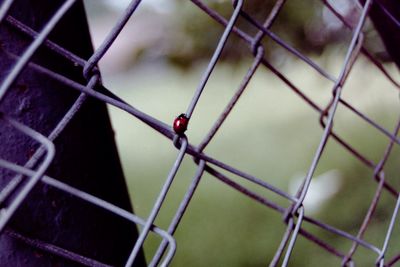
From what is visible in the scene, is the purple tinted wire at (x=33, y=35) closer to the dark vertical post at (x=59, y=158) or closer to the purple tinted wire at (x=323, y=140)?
the dark vertical post at (x=59, y=158)

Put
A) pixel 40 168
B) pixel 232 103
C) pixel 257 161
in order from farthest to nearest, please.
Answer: pixel 257 161 < pixel 232 103 < pixel 40 168

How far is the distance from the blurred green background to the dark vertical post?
55.6 inches

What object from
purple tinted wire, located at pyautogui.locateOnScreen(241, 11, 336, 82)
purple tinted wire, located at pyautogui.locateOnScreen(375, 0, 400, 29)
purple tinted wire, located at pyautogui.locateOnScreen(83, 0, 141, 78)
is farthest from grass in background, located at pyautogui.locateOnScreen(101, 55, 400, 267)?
purple tinted wire, located at pyautogui.locateOnScreen(83, 0, 141, 78)

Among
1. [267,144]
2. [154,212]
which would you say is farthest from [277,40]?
[267,144]

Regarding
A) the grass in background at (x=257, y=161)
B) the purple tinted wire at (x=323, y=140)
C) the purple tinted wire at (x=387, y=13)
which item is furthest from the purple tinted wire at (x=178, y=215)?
the grass in background at (x=257, y=161)

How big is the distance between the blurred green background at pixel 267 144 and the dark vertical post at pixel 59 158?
4.64ft

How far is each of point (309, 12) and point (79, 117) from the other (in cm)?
237

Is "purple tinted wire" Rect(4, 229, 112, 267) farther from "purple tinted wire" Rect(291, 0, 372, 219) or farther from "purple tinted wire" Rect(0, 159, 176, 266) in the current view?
"purple tinted wire" Rect(291, 0, 372, 219)

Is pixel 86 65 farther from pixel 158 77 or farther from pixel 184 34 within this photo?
pixel 158 77

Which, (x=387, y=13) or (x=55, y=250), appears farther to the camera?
(x=387, y=13)

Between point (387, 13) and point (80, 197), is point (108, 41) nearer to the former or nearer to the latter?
point (80, 197)

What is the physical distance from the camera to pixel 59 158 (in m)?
0.76

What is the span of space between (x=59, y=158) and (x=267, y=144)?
512 cm

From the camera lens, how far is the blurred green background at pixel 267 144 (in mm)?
3137
